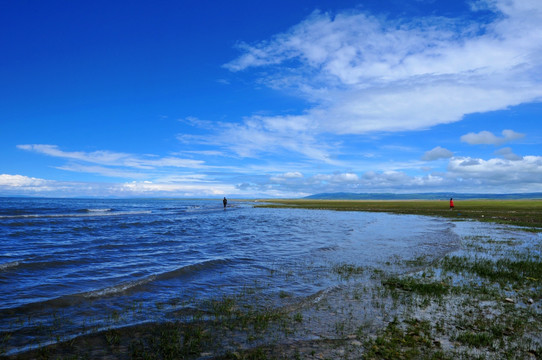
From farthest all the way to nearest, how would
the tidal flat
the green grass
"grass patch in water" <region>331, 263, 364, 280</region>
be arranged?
the green grass < "grass patch in water" <region>331, 263, 364, 280</region> < the tidal flat

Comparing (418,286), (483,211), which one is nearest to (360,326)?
(418,286)

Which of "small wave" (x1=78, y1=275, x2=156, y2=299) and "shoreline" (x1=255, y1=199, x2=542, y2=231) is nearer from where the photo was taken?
"small wave" (x1=78, y1=275, x2=156, y2=299)

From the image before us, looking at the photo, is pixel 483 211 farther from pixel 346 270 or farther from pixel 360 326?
pixel 360 326

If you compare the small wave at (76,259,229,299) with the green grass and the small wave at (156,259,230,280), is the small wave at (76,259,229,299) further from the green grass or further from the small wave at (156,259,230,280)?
the green grass

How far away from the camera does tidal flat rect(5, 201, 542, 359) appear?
24.0 feet

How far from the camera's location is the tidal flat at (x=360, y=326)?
24.0 feet

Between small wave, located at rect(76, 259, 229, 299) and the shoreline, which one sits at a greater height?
the shoreline

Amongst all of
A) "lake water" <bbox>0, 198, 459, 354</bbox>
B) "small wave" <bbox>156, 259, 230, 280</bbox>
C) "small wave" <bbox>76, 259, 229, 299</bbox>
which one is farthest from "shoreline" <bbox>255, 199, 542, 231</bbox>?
"small wave" <bbox>76, 259, 229, 299</bbox>

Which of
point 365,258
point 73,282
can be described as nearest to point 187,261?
point 73,282

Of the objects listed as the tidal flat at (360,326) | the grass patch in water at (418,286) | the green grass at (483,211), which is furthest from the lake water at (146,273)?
the green grass at (483,211)

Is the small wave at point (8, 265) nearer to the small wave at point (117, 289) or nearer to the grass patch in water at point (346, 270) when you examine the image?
the small wave at point (117, 289)

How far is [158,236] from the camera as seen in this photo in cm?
3042

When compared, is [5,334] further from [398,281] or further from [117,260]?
[398,281]

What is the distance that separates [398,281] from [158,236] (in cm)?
2410
